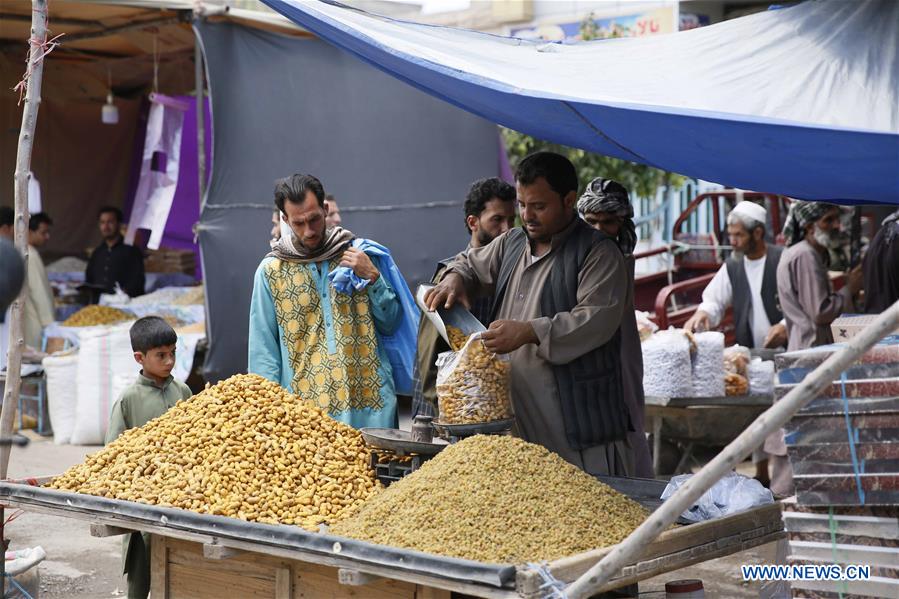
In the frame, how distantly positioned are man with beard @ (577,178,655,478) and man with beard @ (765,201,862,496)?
1576 mm

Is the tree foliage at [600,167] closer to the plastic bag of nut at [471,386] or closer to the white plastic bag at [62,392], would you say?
the white plastic bag at [62,392]

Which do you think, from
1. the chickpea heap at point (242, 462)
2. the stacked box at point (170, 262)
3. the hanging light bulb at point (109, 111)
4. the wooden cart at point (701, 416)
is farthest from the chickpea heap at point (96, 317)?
the chickpea heap at point (242, 462)

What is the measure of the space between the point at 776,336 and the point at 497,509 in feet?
13.8

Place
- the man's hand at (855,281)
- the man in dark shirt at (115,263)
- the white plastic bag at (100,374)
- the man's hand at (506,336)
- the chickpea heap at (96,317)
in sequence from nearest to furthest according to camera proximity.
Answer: the man's hand at (506,336) → the man's hand at (855,281) → the white plastic bag at (100,374) → the chickpea heap at (96,317) → the man in dark shirt at (115,263)

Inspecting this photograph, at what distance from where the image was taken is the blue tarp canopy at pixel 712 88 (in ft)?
10.3

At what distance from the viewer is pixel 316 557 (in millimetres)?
2775

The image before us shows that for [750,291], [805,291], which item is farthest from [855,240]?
[805,291]

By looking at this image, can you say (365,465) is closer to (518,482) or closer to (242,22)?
(518,482)

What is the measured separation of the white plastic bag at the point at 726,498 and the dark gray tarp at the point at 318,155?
17.4 ft

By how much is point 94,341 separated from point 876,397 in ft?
21.6

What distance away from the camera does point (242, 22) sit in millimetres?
8086

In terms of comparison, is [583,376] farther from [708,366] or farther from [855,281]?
[855,281]

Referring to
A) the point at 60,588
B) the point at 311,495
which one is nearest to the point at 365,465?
the point at 311,495

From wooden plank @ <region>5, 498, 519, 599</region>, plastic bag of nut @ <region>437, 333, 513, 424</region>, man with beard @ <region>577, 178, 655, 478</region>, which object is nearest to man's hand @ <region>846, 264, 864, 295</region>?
man with beard @ <region>577, 178, 655, 478</region>
